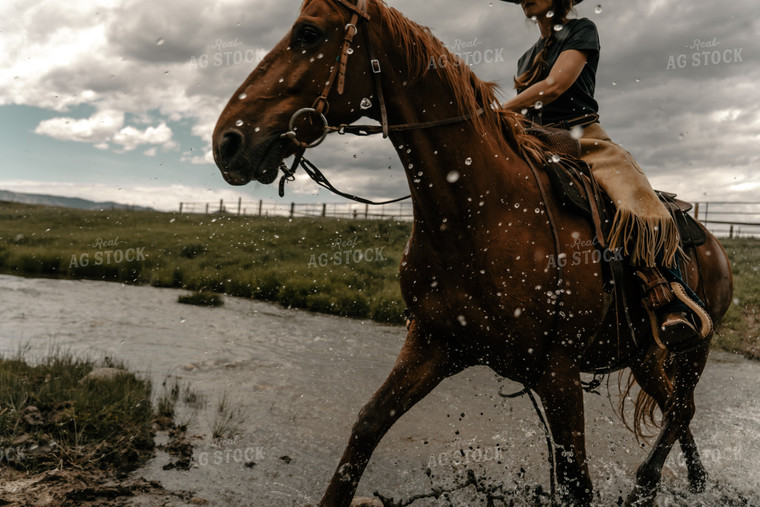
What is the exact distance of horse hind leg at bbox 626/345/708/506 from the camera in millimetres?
4723

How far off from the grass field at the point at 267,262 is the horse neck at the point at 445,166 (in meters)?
8.27

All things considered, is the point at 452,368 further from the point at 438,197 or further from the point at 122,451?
the point at 122,451

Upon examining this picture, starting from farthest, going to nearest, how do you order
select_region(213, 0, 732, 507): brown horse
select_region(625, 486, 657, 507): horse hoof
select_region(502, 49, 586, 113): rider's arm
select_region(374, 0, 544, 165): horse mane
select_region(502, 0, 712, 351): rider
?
select_region(625, 486, 657, 507): horse hoof, select_region(502, 49, 586, 113): rider's arm, select_region(502, 0, 712, 351): rider, select_region(374, 0, 544, 165): horse mane, select_region(213, 0, 732, 507): brown horse

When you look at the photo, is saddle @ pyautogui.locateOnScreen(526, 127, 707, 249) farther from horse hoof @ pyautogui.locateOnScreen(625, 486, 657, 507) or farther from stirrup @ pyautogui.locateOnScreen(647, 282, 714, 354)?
horse hoof @ pyautogui.locateOnScreen(625, 486, 657, 507)

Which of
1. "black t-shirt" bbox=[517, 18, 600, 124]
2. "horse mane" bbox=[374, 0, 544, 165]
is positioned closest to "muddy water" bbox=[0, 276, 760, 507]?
"horse mane" bbox=[374, 0, 544, 165]

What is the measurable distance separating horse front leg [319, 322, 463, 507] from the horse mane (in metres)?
1.37

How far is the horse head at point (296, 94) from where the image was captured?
2.56m

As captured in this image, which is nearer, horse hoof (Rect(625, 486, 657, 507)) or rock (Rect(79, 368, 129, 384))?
horse hoof (Rect(625, 486, 657, 507))

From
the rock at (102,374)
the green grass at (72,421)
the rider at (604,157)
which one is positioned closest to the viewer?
the rider at (604,157)

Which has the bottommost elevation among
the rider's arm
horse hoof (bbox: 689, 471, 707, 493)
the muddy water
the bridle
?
the muddy water

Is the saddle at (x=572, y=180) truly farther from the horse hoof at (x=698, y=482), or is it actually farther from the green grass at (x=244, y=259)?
the green grass at (x=244, y=259)

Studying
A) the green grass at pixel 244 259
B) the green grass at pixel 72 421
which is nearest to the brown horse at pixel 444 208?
the green grass at pixel 72 421

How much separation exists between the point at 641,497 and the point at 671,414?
2.62ft

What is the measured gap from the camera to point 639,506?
15.2 feet
